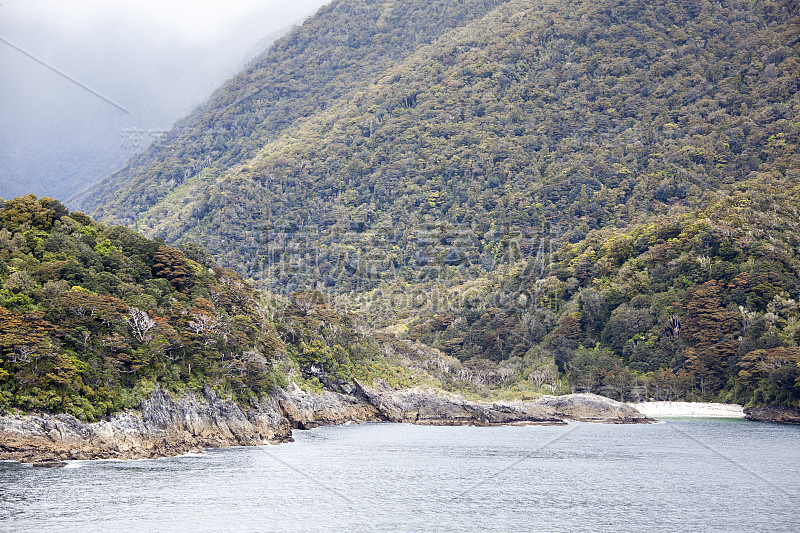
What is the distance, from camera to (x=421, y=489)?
4834cm

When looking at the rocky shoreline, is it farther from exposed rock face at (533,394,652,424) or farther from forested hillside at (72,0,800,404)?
forested hillside at (72,0,800,404)

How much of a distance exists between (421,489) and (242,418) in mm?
23568

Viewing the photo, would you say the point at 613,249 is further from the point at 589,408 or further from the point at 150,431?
the point at 150,431

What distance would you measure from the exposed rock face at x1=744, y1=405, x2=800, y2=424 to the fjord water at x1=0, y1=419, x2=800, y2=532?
1616cm

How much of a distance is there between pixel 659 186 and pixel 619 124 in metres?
42.9

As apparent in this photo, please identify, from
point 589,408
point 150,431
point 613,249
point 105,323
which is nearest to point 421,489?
point 150,431

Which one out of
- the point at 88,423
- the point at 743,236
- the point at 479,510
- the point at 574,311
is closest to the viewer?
the point at 479,510

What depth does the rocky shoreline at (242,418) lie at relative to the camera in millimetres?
47719

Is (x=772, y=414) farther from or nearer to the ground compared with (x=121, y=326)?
nearer to the ground

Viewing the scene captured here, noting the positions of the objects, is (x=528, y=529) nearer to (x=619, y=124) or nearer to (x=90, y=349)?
(x=90, y=349)

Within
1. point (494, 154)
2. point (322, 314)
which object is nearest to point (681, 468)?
point (322, 314)

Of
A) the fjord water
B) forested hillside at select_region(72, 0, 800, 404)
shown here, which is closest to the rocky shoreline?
the fjord water

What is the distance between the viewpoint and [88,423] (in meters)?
50.2

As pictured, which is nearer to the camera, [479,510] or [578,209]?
[479,510]
